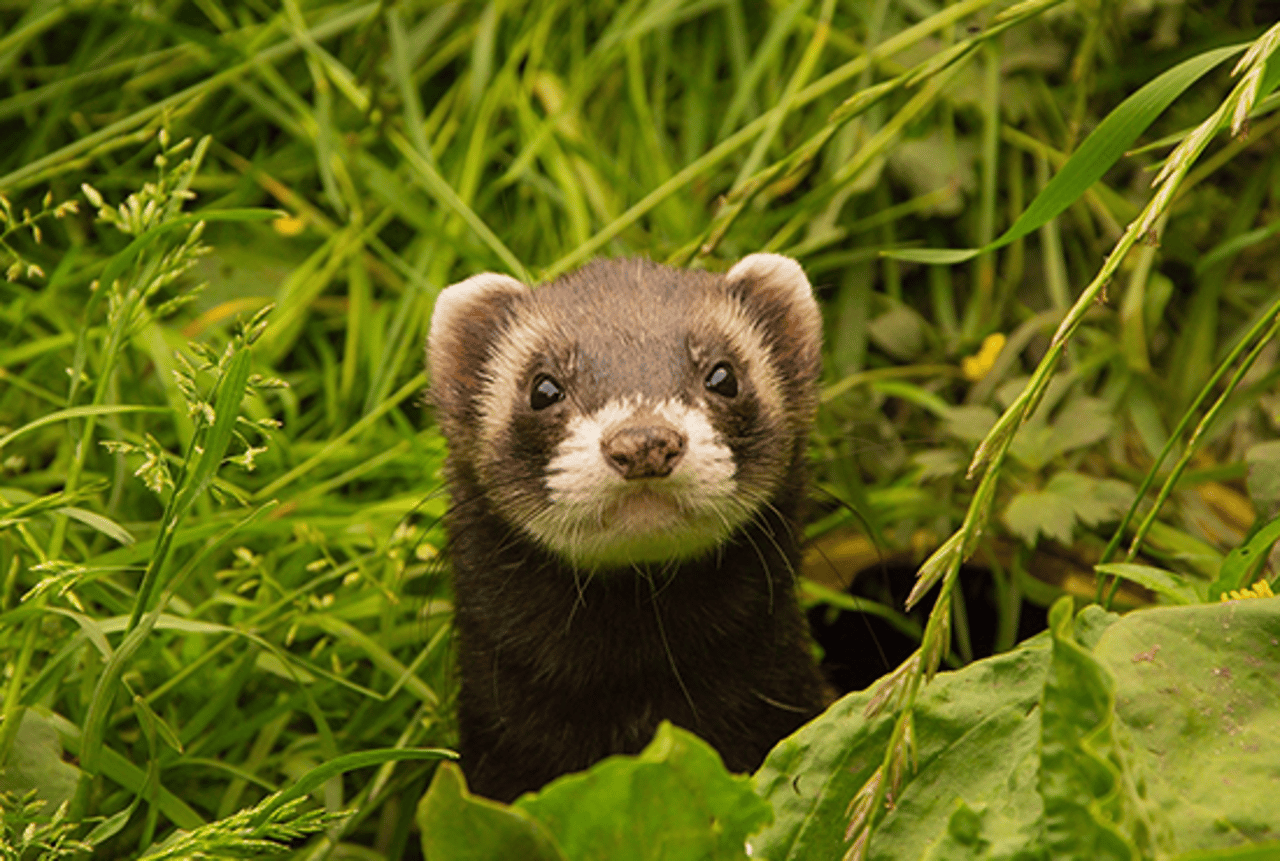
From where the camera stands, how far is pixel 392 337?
10.3ft

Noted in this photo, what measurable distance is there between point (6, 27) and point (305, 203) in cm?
90

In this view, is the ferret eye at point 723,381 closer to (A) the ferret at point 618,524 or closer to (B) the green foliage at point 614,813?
(A) the ferret at point 618,524

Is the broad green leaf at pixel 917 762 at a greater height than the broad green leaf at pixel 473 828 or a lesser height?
lesser

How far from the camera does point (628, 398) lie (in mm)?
2029

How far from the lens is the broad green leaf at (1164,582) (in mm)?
1807

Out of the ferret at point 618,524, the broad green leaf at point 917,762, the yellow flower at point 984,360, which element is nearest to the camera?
the broad green leaf at point 917,762

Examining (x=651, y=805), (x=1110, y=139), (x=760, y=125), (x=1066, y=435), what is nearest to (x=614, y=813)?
(x=651, y=805)

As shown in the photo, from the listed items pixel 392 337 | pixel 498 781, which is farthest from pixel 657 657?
pixel 392 337

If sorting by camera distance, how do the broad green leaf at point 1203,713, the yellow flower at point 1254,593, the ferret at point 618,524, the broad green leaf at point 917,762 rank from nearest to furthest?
1. the broad green leaf at point 1203,713
2. the broad green leaf at point 917,762
3. the yellow flower at point 1254,593
4. the ferret at point 618,524

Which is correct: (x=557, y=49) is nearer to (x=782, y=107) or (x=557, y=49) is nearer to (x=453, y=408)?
(x=782, y=107)

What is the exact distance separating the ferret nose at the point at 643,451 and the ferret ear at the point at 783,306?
2.08 feet

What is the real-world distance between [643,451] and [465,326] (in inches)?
28.2

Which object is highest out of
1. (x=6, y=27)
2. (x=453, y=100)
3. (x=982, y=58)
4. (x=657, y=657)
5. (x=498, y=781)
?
(x=6, y=27)

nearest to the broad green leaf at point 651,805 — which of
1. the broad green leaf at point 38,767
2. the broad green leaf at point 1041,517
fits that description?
the broad green leaf at point 38,767
